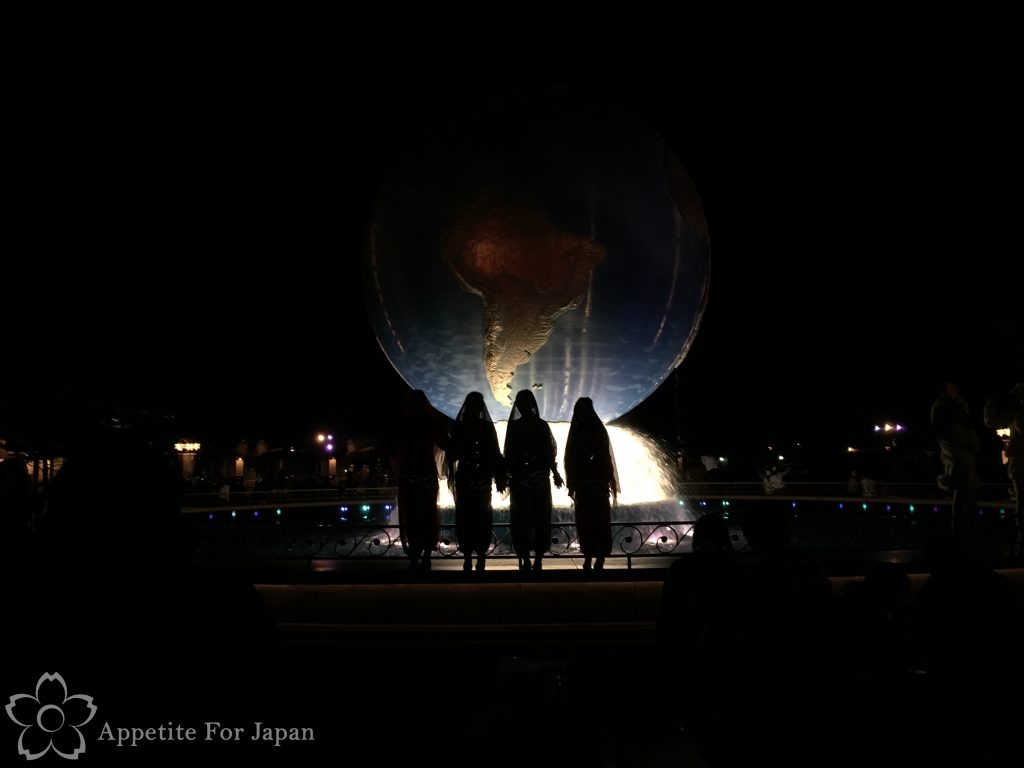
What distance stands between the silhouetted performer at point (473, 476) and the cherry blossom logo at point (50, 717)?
5765 mm

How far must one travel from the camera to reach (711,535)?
335 centimetres

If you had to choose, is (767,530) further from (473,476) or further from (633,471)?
(633,471)

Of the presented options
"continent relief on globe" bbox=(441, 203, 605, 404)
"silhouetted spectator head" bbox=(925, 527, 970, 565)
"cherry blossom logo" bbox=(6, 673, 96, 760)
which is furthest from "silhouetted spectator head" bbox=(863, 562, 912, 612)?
"continent relief on globe" bbox=(441, 203, 605, 404)

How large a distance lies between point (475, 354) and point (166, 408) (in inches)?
876

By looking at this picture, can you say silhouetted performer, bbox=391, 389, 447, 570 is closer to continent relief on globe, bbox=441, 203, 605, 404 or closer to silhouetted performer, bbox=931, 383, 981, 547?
continent relief on globe, bbox=441, 203, 605, 404

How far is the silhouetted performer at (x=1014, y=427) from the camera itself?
25.9 ft

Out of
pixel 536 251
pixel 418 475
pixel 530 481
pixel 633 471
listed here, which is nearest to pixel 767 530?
pixel 530 481

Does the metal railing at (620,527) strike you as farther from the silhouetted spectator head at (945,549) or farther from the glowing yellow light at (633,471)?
the silhouetted spectator head at (945,549)

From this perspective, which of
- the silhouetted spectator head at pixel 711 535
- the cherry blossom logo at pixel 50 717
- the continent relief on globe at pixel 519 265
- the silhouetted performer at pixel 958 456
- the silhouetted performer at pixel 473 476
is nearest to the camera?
the cherry blossom logo at pixel 50 717

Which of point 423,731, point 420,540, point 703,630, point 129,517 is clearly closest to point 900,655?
point 703,630

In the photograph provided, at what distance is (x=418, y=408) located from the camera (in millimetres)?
7652

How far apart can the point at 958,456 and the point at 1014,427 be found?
2.58ft

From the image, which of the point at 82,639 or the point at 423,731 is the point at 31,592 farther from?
the point at 423,731

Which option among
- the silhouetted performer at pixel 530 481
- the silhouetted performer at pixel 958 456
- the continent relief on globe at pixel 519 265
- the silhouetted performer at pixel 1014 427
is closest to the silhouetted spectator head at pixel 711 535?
the silhouetted performer at pixel 530 481
